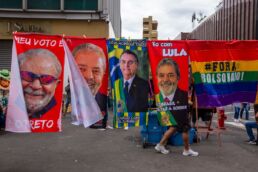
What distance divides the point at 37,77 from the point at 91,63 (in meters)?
0.97

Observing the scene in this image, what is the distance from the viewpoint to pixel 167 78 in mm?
7098

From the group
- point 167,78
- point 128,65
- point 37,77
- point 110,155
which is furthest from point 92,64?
point 110,155

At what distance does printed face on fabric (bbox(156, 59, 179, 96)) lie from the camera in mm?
7027

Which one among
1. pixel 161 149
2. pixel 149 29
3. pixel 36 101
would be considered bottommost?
pixel 161 149

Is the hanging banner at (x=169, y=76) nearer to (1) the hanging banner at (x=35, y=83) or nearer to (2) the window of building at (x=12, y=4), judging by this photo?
(1) the hanging banner at (x=35, y=83)

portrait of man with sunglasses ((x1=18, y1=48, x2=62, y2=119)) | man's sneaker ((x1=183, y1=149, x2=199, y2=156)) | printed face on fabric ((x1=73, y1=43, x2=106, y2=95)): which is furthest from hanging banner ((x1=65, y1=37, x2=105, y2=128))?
man's sneaker ((x1=183, y1=149, x2=199, y2=156))

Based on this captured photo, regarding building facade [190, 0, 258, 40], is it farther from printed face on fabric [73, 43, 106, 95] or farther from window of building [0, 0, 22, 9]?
printed face on fabric [73, 43, 106, 95]

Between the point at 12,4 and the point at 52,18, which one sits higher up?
the point at 12,4

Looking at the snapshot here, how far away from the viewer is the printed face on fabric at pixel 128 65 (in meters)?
6.72

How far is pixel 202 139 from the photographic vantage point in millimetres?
9695

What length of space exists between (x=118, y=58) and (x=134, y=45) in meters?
0.40

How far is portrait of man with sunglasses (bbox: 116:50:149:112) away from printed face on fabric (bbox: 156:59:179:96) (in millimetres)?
305

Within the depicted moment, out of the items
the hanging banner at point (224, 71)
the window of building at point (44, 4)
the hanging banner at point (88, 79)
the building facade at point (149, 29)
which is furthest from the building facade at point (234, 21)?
the hanging banner at point (88, 79)

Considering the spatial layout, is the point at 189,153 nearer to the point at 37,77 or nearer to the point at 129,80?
the point at 129,80
